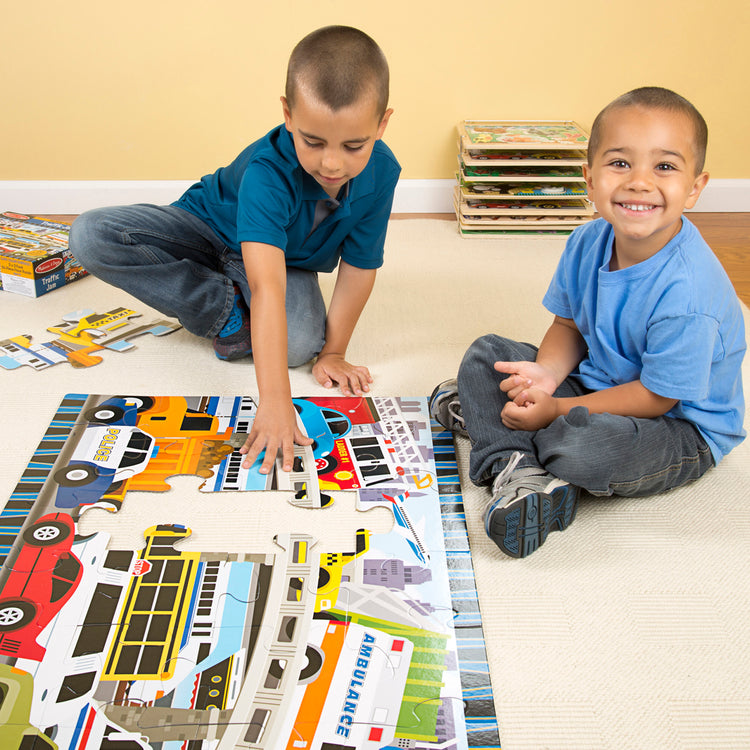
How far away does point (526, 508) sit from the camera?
0.88 metres

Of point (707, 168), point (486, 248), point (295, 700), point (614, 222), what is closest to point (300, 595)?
point (295, 700)

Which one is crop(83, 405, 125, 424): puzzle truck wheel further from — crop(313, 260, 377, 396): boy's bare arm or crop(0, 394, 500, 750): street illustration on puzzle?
crop(313, 260, 377, 396): boy's bare arm

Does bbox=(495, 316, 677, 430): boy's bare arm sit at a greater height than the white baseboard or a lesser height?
greater

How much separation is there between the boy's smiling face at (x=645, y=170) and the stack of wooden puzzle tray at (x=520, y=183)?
0.93 meters

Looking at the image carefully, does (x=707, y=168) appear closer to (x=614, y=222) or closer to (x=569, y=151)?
(x=569, y=151)

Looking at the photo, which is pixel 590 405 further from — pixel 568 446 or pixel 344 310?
pixel 344 310

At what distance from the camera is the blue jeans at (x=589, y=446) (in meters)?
0.93

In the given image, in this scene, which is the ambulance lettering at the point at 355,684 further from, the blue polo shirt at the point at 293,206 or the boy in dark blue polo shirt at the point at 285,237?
the blue polo shirt at the point at 293,206

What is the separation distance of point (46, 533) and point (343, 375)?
53 cm

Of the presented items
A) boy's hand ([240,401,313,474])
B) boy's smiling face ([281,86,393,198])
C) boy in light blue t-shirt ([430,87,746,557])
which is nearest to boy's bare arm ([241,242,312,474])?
boy's hand ([240,401,313,474])

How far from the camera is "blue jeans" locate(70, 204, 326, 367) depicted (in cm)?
125

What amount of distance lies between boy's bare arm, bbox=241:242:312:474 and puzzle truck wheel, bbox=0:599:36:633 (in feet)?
1.08

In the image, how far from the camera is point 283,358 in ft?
3.41

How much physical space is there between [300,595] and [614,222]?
603mm
